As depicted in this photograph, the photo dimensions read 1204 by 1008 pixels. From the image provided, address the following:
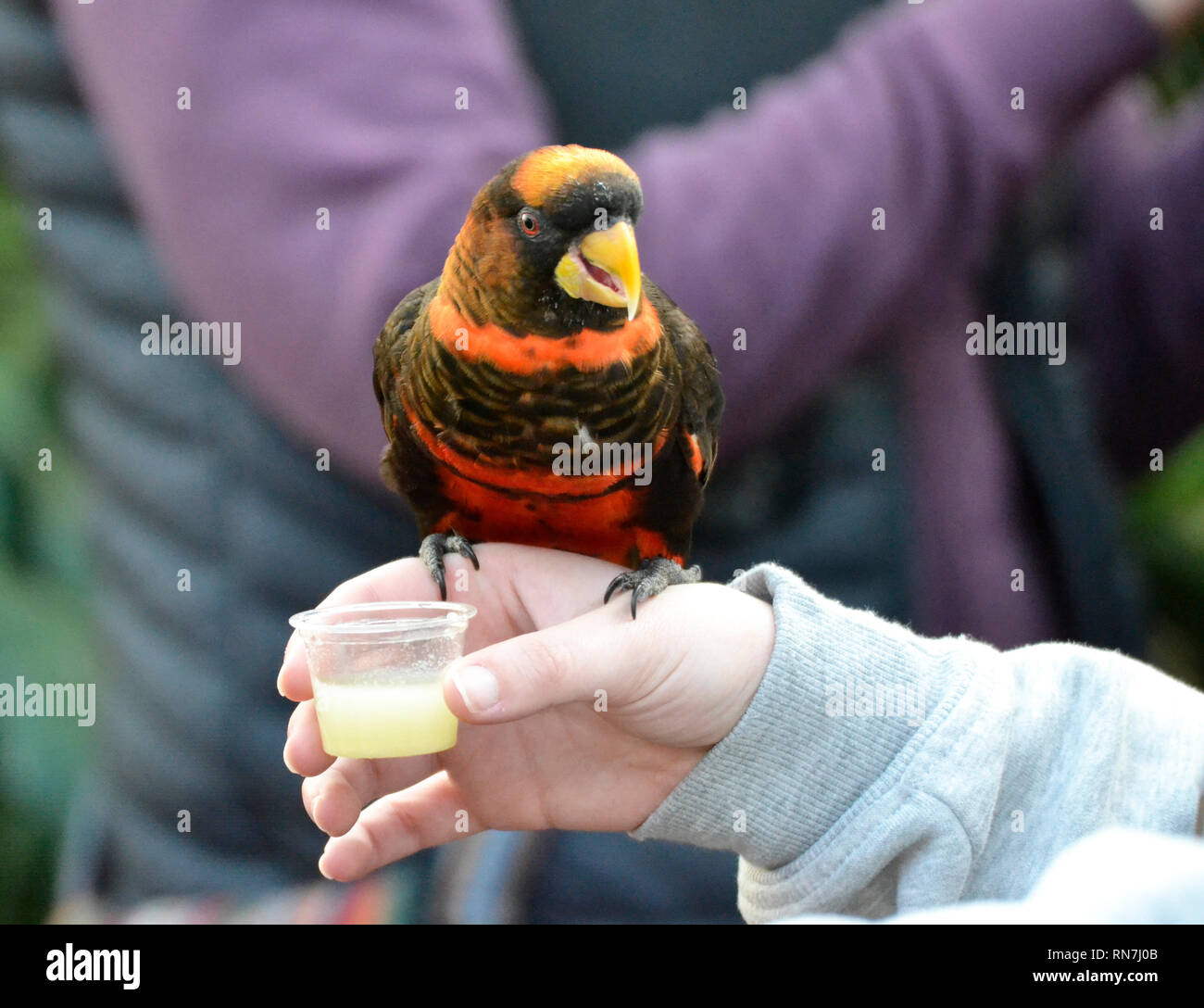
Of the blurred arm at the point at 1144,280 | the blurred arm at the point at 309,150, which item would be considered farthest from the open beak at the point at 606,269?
the blurred arm at the point at 1144,280

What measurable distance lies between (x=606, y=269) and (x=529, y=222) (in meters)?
0.06

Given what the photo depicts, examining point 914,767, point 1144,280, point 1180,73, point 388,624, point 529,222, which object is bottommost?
point 914,767

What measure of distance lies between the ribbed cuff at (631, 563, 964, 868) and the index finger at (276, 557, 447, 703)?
0.77 ft

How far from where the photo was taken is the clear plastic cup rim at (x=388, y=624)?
2.16ft

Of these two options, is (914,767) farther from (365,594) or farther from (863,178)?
(863,178)

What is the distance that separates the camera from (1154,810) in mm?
728

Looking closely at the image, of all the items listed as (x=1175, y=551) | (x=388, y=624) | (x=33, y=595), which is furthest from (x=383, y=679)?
(x=1175, y=551)

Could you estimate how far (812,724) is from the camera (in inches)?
28.8

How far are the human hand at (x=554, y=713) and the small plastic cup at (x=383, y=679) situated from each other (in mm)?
35

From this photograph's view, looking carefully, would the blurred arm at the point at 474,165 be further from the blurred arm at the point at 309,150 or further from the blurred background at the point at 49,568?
the blurred background at the point at 49,568

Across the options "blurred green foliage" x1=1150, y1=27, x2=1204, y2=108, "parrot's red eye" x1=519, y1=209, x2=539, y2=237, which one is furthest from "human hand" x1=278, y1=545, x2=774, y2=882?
"blurred green foliage" x1=1150, y1=27, x2=1204, y2=108

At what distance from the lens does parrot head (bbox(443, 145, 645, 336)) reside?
676 mm
